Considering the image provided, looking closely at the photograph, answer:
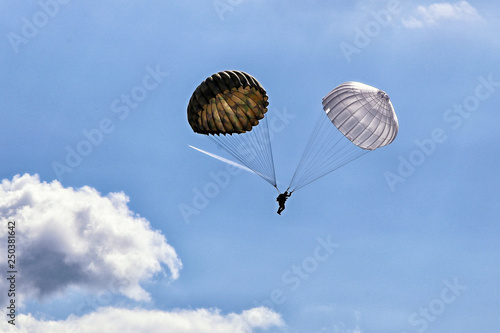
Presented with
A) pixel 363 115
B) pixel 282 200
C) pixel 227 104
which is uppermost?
pixel 227 104

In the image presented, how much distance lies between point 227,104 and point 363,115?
10.2 m

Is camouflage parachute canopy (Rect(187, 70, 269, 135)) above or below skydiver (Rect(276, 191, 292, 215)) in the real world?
above

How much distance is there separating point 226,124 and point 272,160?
17.0ft

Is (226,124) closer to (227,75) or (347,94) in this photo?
(227,75)

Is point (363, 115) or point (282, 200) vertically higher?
point (363, 115)

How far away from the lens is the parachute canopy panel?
5794 centimetres

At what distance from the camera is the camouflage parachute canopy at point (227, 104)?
57000mm

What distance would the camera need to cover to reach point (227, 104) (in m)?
59.0

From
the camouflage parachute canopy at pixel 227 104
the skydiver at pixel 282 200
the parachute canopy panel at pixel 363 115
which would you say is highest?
the camouflage parachute canopy at pixel 227 104

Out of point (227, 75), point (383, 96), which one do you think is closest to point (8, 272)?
point (227, 75)

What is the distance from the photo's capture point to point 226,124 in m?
59.8

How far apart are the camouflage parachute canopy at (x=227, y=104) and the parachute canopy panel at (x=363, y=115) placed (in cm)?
570

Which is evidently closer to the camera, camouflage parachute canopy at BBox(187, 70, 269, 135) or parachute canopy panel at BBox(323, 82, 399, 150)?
camouflage parachute canopy at BBox(187, 70, 269, 135)

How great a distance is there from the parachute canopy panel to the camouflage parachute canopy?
570cm
